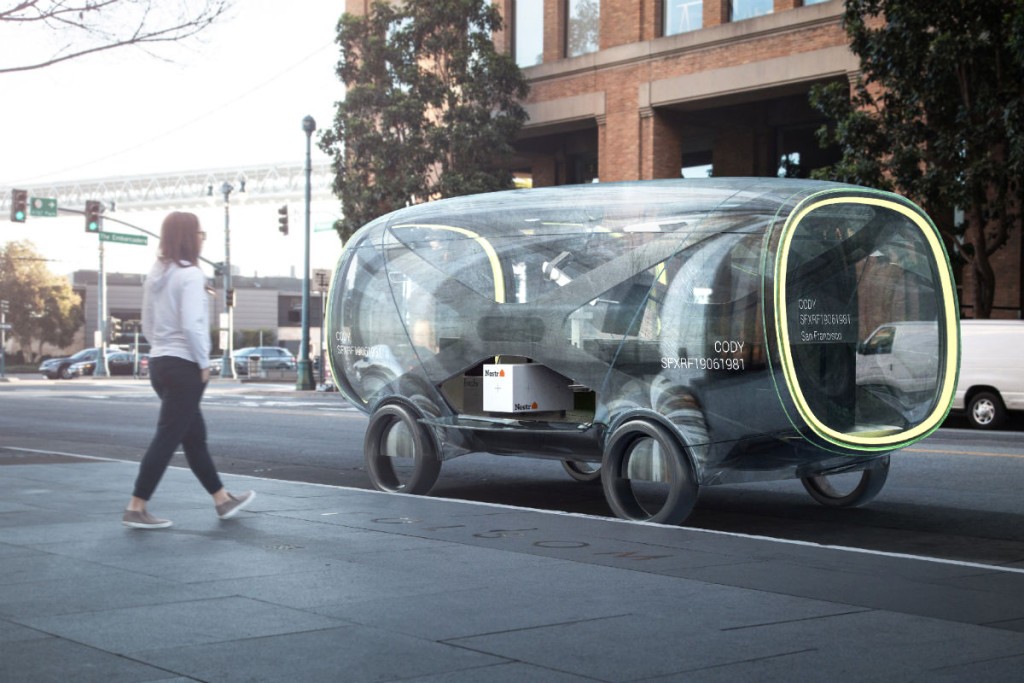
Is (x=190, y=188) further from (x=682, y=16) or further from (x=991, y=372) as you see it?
(x=991, y=372)

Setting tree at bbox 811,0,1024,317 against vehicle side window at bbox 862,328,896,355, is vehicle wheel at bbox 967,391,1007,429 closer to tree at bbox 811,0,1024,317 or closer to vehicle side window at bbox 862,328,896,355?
tree at bbox 811,0,1024,317

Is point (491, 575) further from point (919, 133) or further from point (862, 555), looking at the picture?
point (919, 133)

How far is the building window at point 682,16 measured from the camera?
110 ft

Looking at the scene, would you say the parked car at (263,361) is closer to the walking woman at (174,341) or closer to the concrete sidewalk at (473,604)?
the walking woman at (174,341)

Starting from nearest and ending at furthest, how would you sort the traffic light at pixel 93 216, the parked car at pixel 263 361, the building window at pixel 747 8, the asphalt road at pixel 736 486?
the asphalt road at pixel 736 486, the building window at pixel 747 8, the traffic light at pixel 93 216, the parked car at pixel 263 361

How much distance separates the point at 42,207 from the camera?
47.1 meters

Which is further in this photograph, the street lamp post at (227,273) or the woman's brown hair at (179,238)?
the street lamp post at (227,273)

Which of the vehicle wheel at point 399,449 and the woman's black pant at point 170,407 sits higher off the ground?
the woman's black pant at point 170,407

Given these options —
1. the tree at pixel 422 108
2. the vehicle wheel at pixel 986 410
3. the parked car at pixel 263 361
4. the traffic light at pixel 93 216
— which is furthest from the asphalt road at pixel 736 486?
the parked car at pixel 263 361

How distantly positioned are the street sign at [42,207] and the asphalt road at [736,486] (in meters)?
25.1

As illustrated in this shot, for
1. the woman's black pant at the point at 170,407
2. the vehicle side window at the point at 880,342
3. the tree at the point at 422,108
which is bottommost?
the woman's black pant at the point at 170,407

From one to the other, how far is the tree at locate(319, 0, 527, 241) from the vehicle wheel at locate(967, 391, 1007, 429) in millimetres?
16144

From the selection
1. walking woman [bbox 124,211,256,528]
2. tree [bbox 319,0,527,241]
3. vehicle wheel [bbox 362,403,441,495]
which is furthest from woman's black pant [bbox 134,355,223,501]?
tree [bbox 319,0,527,241]

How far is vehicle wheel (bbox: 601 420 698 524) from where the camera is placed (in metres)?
9.16
